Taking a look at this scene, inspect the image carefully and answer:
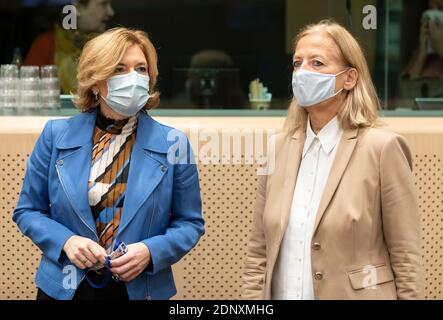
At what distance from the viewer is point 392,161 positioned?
2842 millimetres

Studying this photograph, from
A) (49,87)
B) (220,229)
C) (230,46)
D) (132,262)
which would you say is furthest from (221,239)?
(230,46)

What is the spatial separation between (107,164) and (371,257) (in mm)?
960

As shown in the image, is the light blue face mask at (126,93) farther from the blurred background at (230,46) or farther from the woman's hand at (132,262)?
the blurred background at (230,46)

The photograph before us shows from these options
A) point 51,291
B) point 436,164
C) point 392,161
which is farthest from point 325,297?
point 436,164

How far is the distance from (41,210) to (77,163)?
0.74 feet

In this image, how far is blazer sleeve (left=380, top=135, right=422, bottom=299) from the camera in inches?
111

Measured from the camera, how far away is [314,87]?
297 cm

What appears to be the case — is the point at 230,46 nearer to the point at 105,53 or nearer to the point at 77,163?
the point at 105,53

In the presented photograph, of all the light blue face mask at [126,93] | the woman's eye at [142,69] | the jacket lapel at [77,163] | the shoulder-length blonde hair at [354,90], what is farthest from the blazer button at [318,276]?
the woman's eye at [142,69]

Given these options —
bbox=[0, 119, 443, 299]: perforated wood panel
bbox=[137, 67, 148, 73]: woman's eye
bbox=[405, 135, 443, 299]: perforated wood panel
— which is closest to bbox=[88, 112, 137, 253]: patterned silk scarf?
bbox=[137, 67, 148, 73]: woman's eye

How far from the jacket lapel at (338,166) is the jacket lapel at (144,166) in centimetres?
59

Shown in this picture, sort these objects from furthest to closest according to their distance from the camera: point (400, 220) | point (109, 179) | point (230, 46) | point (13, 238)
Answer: point (230, 46) < point (13, 238) < point (109, 179) < point (400, 220)

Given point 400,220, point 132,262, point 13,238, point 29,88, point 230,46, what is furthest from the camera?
point 230,46
